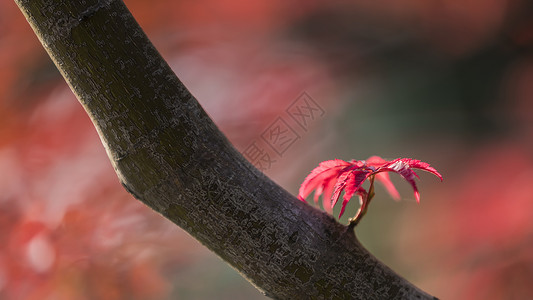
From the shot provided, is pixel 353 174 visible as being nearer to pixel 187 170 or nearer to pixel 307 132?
pixel 187 170

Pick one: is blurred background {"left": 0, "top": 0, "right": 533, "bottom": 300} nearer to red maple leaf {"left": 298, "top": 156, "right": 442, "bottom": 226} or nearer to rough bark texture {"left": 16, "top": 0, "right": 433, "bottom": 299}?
red maple leaf {"left": 298, "top": 156, "right": 442, "bottom": 226}

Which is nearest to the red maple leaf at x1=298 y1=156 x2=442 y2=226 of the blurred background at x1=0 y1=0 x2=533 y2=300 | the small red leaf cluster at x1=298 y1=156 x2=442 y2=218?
the small red leaf cluster at x1=298 y1=156 x2=442 y2=218

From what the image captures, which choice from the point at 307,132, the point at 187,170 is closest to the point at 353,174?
the point at 187,170

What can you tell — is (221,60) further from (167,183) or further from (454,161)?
(167,183)

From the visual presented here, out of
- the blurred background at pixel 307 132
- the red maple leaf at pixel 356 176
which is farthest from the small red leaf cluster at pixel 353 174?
the blurred background at pixel 307 132

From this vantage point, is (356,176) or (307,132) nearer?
(356,176)
